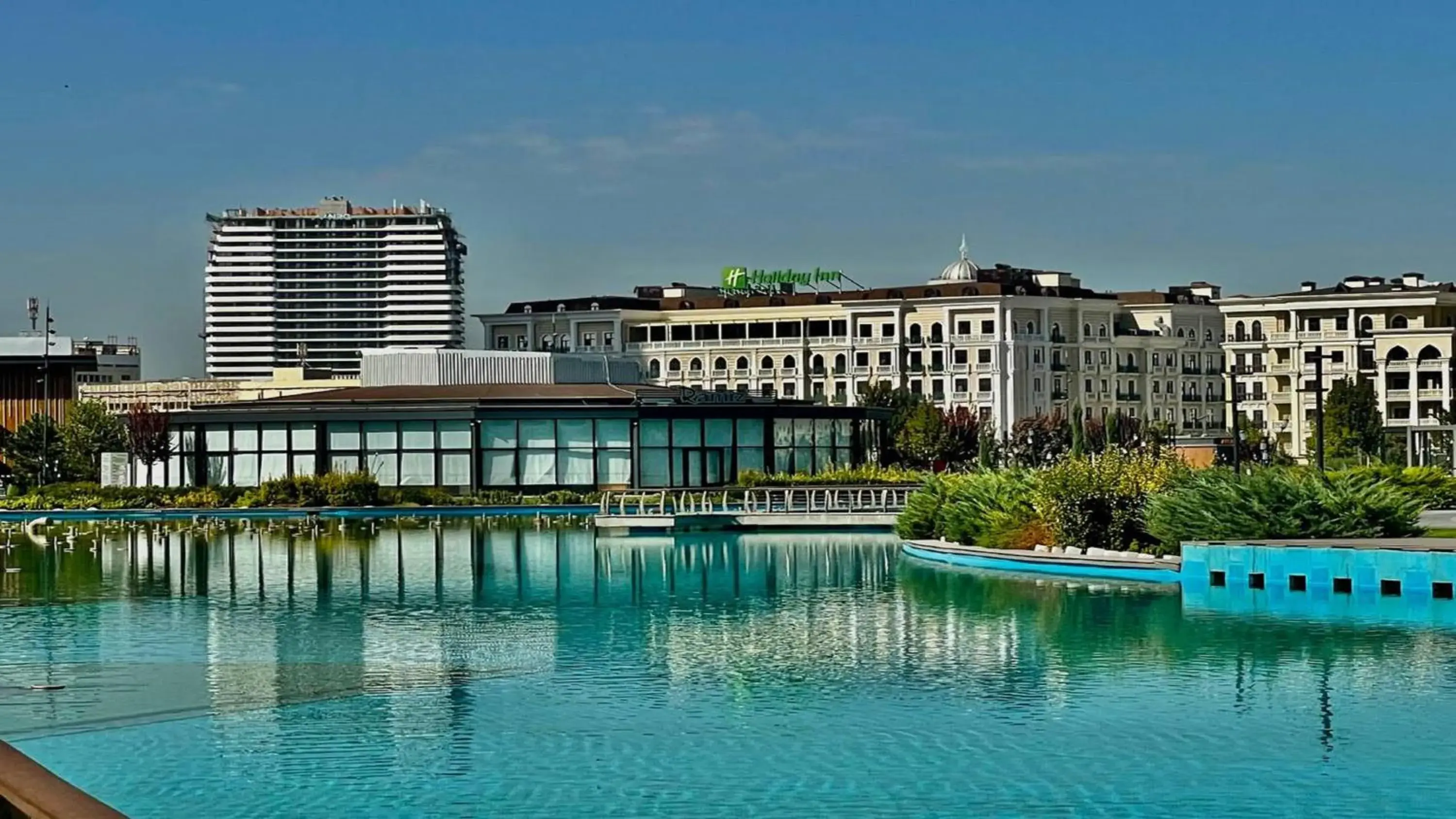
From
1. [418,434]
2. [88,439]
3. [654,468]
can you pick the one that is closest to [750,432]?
[654,468]

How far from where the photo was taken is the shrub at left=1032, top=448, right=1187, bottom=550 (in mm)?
42281

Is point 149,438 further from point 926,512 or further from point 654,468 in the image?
point 926,512

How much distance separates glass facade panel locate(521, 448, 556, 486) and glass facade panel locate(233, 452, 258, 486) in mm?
10338

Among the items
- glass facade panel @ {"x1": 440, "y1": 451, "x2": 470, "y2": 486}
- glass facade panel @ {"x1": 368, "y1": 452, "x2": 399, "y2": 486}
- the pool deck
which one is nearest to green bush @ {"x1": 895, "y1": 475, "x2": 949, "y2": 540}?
the pool deck

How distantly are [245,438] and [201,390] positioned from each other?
2307 inches

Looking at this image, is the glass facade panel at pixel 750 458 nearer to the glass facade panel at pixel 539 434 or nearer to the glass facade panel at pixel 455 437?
the glass facade panel at pixel 539 434

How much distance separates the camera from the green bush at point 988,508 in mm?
45625

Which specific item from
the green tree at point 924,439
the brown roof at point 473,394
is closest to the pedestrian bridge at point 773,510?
the brown roof at point 473,394

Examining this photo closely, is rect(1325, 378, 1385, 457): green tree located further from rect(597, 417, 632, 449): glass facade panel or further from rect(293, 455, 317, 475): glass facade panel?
rect(293, 455, 317, 475): glass facade panel

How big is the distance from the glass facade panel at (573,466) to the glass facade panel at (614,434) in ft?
2.15

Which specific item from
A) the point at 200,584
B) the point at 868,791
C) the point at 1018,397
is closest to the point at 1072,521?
the point at 200,584

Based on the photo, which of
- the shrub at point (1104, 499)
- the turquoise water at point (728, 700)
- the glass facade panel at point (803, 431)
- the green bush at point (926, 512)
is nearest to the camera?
the turquoise water at point (728, 700)

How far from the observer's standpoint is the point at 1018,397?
12975cm

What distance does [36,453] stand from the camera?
3691 inches
